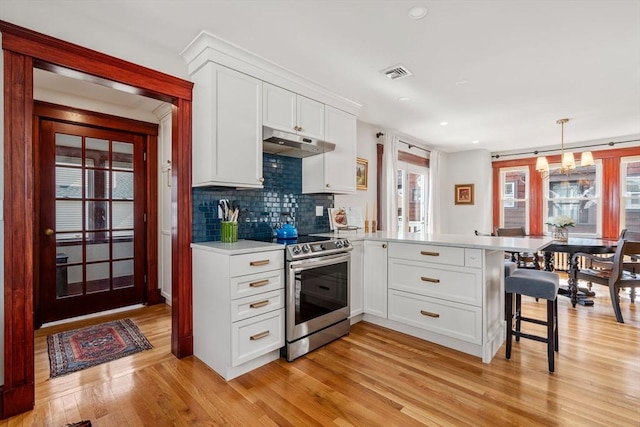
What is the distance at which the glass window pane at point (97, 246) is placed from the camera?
11.6 feet

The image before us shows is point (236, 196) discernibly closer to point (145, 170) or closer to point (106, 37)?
point (106, 37)

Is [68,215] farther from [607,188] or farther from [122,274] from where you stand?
[607,188]

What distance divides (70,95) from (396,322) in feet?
13.6

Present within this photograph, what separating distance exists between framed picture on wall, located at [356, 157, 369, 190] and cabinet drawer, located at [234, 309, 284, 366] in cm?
246

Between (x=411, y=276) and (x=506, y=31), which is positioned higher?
(x=506, y=31)

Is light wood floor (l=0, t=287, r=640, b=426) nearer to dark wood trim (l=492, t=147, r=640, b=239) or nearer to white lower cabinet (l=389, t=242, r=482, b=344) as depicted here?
white lower cabinet (l=389, t=242, r=482, b=344)

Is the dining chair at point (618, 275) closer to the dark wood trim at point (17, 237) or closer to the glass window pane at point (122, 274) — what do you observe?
the dark wood trim at point (17, 237)

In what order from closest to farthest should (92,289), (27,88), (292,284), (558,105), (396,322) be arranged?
(27,88)
(292,284)
(396,322)
(92,289)
(558,105)

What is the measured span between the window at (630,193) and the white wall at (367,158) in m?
4.38

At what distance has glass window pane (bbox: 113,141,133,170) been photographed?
12.2 feet

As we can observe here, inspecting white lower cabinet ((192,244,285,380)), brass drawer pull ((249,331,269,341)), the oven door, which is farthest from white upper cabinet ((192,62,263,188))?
brass drawer pull ((249,331,269,341))

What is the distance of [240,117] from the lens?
2.55 metres

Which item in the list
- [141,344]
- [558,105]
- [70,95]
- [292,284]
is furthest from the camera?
[558,105]

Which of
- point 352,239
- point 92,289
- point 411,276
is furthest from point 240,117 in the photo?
point 92,289
